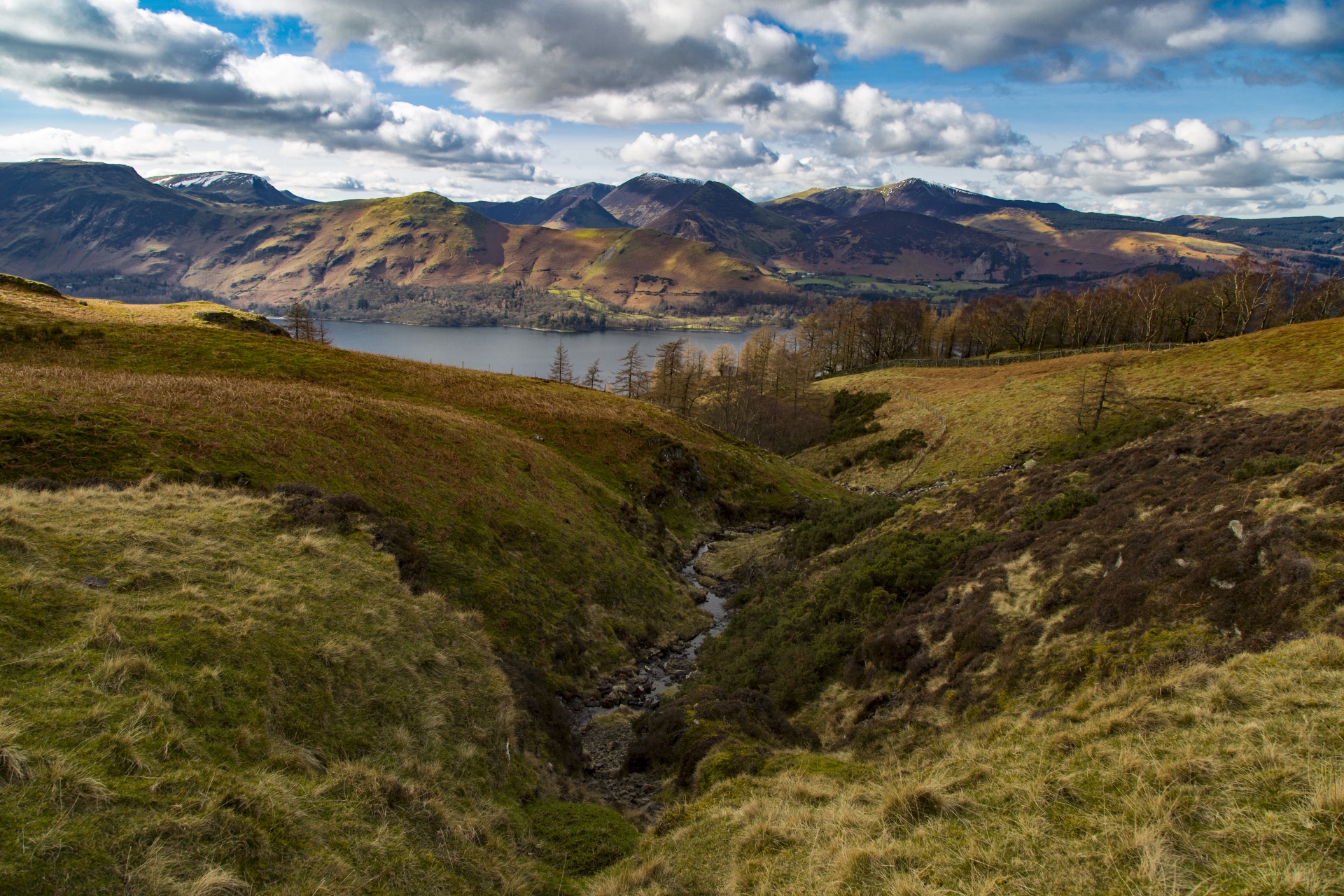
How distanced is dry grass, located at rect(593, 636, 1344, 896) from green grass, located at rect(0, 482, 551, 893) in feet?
15.7

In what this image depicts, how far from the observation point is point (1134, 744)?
9727mm

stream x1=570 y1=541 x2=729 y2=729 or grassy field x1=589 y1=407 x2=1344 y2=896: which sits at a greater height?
grassy field x1=589 y1=407 x2=1344 y2=896

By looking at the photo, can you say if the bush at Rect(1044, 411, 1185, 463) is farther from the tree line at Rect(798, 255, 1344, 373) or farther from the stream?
the tree line at Rect(798, 255, 1344, 373)

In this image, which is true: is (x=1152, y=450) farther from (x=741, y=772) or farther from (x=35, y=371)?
(x=35, y=371)

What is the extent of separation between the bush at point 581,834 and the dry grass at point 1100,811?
179 centimetres

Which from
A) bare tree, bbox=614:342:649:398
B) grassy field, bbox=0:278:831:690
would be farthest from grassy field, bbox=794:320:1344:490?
bare tree, bbox=614:342:649:398

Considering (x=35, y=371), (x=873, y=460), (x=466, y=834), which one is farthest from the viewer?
(x=873, y=460)

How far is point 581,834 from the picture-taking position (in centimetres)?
1469

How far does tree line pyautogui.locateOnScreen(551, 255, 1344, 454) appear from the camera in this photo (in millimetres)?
88312

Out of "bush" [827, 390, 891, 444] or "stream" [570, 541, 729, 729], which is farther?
"bush" [827, 390, 891, 444]

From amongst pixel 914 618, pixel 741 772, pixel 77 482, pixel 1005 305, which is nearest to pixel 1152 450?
pixel 914 618

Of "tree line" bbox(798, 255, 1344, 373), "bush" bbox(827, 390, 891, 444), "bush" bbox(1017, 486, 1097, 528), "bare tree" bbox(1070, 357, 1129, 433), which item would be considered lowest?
"bush" bbox(827, 390, 891, 444)

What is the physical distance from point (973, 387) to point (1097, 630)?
225ft

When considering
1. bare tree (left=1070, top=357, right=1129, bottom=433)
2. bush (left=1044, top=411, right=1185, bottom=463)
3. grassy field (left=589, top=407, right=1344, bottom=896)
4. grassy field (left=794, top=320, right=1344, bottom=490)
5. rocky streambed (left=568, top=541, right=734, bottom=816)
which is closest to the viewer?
grassy field (left=589, top=407, right=1344, bottom=896)
